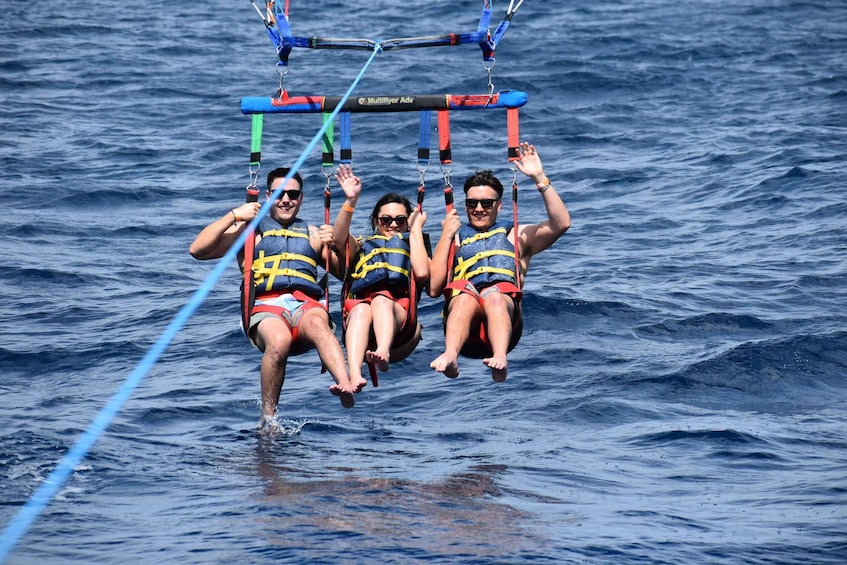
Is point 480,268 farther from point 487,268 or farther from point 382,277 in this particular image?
point 382,277

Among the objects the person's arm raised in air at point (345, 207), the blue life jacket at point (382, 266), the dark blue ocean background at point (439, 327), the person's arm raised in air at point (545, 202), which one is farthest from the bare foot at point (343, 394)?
the person's arm raised in air at point (545, 202)

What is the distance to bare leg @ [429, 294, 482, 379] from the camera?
25.9ft

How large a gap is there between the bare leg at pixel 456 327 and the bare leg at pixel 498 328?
10cm

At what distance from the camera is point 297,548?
6.87m

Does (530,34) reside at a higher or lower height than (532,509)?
higher

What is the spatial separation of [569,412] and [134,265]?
6.04 m

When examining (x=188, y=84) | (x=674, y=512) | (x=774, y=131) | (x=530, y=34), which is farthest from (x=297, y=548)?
(x=530, y=34)

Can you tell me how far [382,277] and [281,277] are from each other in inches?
28.5

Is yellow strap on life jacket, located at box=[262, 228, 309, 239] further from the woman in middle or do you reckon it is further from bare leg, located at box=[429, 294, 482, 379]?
bare leg, located at box=[429, 294, 482, 379]

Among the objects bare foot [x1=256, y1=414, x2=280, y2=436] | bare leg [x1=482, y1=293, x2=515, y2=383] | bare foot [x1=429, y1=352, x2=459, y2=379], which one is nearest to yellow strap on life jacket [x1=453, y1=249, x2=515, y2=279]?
bare leg [x1=482, y1=293, x2=515, y2=383]

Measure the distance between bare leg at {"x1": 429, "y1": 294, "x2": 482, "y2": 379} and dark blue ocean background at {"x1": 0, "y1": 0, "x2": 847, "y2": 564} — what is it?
2.80 ft

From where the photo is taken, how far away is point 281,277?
339 inches

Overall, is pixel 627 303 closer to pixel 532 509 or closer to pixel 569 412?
pixel 569 412

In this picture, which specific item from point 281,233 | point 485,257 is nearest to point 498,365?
point 485,257
